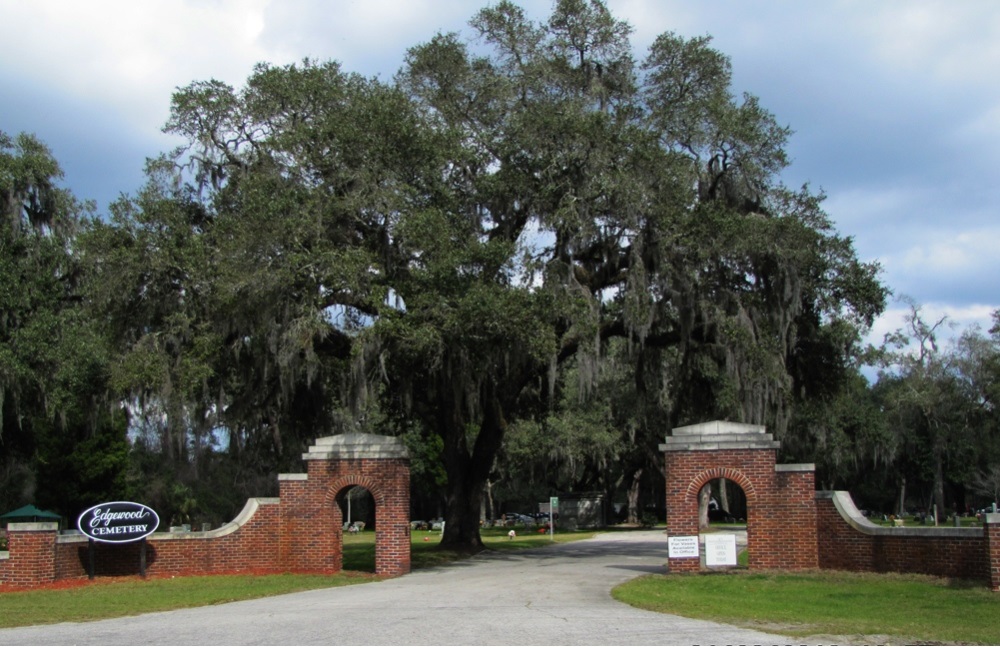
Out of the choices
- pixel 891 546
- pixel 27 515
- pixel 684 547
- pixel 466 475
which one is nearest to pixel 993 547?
pixel 891 546

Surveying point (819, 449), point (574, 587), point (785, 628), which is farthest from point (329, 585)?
point (819, 449)

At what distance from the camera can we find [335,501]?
70.5 feet

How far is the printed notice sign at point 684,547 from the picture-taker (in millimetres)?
19984

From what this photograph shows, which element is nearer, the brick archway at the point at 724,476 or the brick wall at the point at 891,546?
the brick wall at the point at 891,546

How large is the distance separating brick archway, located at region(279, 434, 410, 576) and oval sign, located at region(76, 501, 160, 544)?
9.59 feet

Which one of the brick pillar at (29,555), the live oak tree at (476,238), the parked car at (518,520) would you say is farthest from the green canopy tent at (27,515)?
the parked car at (518,520)

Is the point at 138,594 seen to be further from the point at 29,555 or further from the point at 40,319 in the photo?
the point at 40,319

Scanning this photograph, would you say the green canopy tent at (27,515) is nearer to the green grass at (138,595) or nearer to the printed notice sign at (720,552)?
the green grass at (138,595)

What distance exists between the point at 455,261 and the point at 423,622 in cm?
1014

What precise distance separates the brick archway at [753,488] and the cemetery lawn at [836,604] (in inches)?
29.8

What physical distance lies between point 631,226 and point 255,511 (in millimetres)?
11131

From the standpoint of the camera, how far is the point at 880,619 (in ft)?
42.4

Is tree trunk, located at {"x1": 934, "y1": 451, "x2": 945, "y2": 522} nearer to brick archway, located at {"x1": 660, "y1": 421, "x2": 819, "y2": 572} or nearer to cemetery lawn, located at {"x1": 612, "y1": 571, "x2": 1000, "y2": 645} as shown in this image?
brick archway, located at {"x1": 660, "y1": 421, "x2": 819, "y2": 572}

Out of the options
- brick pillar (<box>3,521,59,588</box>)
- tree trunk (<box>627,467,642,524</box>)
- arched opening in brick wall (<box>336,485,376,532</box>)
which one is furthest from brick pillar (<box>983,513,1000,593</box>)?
arched opening in brick wall (<box>336,485,376,532</box>)
